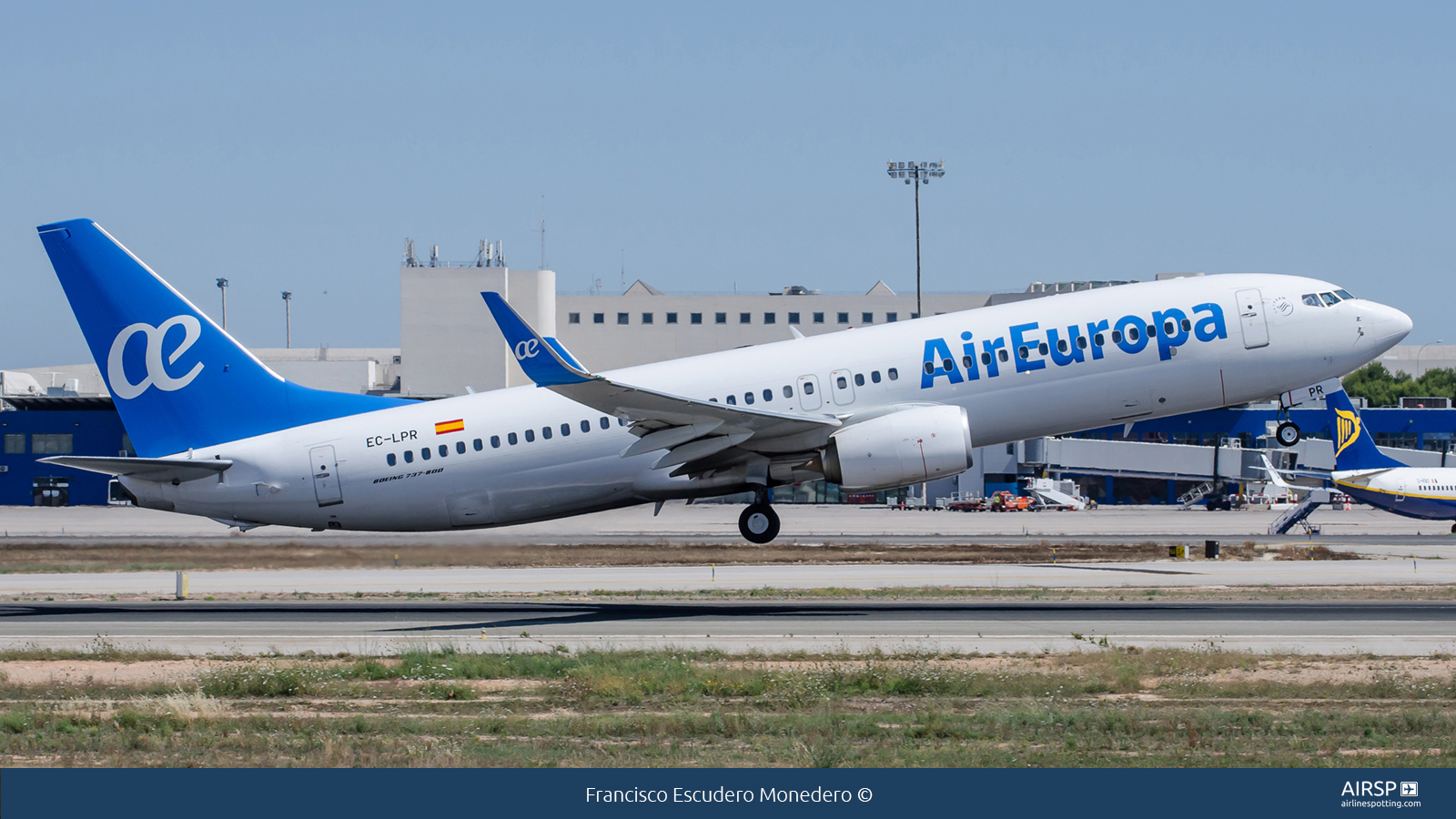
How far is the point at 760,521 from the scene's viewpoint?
32969 millimetres

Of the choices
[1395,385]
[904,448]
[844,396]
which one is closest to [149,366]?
[844,396]

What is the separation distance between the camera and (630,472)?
107 feet

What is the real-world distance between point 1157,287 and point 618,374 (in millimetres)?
13355

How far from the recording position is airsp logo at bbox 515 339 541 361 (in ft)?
90.4

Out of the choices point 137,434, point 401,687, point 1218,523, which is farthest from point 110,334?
point 1218,523

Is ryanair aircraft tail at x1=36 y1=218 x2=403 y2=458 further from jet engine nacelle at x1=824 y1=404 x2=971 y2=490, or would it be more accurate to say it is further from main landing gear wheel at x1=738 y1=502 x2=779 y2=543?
jet engine nacelle at x1=824 y1=404 x2=971 y2=490

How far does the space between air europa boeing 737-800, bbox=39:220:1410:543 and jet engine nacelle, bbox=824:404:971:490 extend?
0.05 meters

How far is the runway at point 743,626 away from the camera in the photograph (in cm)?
2414

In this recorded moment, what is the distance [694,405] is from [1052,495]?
72996 mm

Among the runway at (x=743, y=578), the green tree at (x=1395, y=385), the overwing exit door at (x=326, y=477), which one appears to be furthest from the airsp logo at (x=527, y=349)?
the green tree at (x=1395, y=385)

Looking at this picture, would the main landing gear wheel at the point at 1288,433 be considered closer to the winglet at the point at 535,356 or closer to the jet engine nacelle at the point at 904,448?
the jet engine nacelle at the point at 904,448

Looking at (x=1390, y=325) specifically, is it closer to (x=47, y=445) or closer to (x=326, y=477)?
(x=326, y=477)

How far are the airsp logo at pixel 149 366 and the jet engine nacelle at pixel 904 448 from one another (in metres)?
16.6
